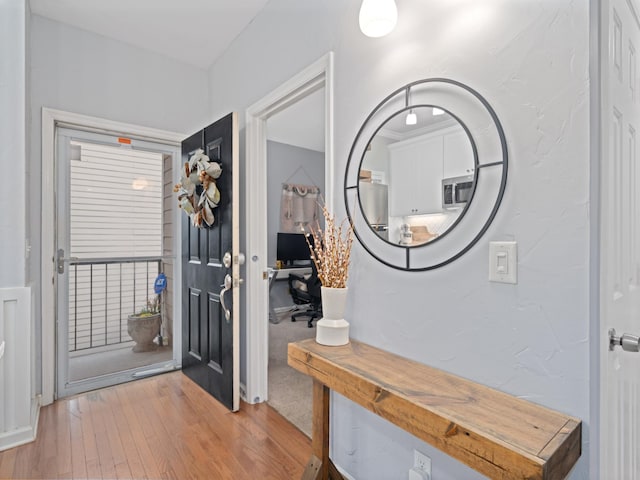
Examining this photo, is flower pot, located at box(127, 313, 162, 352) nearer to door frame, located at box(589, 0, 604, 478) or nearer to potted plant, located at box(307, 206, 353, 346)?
potted plant, located at box(307, 206, 353, 346)

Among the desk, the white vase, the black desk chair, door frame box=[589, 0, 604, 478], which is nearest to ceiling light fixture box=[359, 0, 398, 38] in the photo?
door frame box=[589, 0, 604, 478]

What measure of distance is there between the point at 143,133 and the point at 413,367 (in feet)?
8.91

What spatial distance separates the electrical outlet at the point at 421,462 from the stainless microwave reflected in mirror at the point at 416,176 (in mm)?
796

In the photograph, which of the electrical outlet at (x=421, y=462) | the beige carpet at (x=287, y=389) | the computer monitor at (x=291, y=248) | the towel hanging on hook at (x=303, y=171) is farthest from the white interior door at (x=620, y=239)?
the towel hanging on hook at (x=303, y=171)

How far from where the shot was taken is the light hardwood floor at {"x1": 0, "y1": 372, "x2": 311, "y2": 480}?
1.68 m

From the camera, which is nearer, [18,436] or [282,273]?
[18,436]

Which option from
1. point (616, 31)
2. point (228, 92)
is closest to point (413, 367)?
point (616, 31)

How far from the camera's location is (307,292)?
462 cm

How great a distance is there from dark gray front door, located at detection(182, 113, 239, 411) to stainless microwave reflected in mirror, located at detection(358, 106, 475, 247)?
113 cm

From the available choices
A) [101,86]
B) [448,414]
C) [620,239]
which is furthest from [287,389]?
[101,86]

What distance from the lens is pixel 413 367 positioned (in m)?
1.21

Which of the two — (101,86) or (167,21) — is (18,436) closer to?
(101,86)

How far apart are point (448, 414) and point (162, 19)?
2914 mm

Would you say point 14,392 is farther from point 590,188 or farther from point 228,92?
point 590,188
